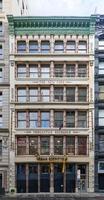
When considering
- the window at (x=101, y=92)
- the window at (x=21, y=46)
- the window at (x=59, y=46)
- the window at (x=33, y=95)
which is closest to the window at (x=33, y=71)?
the window at (x=33, y=95)

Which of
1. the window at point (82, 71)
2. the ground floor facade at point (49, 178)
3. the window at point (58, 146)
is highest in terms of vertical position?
the window at point (82, 71)

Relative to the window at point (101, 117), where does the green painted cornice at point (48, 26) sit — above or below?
above

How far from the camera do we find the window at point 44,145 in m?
65.8

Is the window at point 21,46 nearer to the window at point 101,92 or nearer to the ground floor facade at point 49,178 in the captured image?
the window at point 101,92

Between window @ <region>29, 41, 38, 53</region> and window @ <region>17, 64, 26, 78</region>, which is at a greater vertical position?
window @ <region>29, 41, 38, 53</region>

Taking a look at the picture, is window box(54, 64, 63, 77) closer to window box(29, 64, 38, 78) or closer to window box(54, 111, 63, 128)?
window box(29, 64, 38, 78)

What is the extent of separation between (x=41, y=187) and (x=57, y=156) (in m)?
4.93

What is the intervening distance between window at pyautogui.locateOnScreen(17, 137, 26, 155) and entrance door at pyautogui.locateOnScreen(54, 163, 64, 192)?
5095 mm

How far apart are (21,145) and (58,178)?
23.3 feet

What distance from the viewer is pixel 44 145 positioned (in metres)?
65.9

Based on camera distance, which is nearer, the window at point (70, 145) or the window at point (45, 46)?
the window at point (70, 145)

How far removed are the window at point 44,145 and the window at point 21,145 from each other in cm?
246

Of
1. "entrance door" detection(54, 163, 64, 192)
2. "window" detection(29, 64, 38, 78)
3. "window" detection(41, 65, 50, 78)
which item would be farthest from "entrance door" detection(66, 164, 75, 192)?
"window" detection(29, 64, 38, 78)

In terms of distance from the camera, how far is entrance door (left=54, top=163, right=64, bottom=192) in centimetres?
6500
